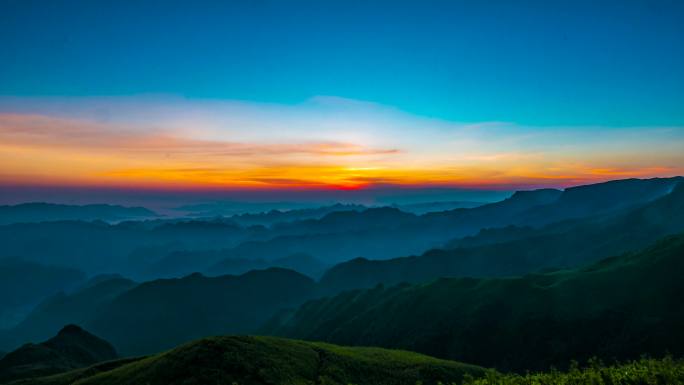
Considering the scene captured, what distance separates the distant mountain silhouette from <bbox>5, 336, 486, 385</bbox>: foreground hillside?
65.8 meters

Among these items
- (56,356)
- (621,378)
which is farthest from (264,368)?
(56,356)

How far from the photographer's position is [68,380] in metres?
58.1

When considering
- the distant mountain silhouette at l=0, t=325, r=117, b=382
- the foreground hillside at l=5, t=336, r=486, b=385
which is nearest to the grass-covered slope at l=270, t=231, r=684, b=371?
the foreground hillside at l=5, t=336, r=486, b=385

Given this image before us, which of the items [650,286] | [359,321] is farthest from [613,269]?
[359,321]

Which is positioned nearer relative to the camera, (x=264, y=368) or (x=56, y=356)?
(x=264, y=368)

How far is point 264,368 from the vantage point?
43250mm

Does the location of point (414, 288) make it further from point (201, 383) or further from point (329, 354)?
point (201, 383)

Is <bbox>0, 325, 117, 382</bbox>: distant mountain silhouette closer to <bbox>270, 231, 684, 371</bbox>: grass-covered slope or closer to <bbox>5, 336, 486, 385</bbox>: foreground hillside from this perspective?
<bbox>5, 336, 486, 385</bbox>: foreground hillside

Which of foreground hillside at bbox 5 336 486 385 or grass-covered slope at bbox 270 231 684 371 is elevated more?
foreground hillside at bbox 5 336 486 385

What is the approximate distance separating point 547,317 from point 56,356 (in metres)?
154

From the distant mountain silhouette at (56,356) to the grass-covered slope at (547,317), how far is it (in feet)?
288

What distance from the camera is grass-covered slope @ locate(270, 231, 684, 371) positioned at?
116062mm

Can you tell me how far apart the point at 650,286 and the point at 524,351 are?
4458 centimetres

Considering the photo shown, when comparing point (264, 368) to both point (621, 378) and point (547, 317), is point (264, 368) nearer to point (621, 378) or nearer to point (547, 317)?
point (621, 378)
